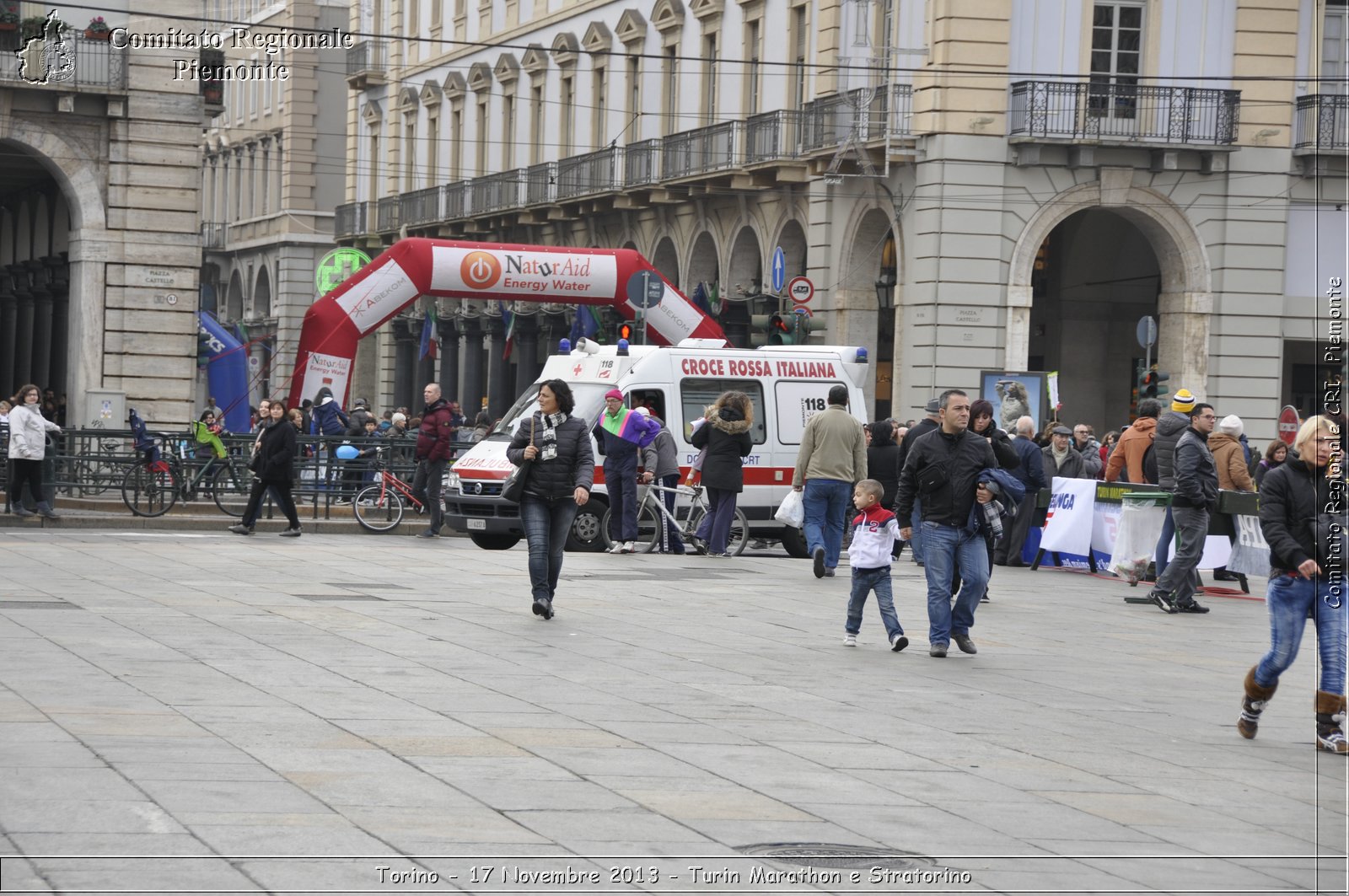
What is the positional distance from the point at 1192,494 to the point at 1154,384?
1433 centimetres

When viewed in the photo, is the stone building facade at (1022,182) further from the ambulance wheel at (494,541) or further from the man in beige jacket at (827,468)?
the man in beige jacket at (827,468)

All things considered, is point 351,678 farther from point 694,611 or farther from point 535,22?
point 535,22

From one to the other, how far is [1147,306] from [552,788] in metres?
31.2

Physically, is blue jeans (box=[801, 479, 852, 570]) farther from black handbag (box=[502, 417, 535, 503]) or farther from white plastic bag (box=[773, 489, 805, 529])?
black handbag (box=[502, 417, 535, 503])

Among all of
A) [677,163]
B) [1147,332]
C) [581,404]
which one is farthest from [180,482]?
[677,163]

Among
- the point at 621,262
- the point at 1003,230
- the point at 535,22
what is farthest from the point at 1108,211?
the point at 535,22

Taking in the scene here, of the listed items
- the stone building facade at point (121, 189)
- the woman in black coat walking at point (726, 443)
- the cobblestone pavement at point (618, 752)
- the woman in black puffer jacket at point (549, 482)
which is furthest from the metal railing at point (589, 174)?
the woman in black puffer jacket at point (549, 482)

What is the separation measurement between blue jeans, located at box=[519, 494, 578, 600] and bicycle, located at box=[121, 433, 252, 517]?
1050 centimetres

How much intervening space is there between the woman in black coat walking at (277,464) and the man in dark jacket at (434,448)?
63.3 inches

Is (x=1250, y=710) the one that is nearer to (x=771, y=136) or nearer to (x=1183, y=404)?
(x=1183, y=404)

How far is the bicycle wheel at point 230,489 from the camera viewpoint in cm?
2436

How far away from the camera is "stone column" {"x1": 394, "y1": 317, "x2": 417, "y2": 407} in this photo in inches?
2352

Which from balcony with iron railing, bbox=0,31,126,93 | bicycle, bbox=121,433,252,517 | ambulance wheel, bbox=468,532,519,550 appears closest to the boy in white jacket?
ambulance wheel, bbox=468,532,519,550

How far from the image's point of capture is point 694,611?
15.1 meters
